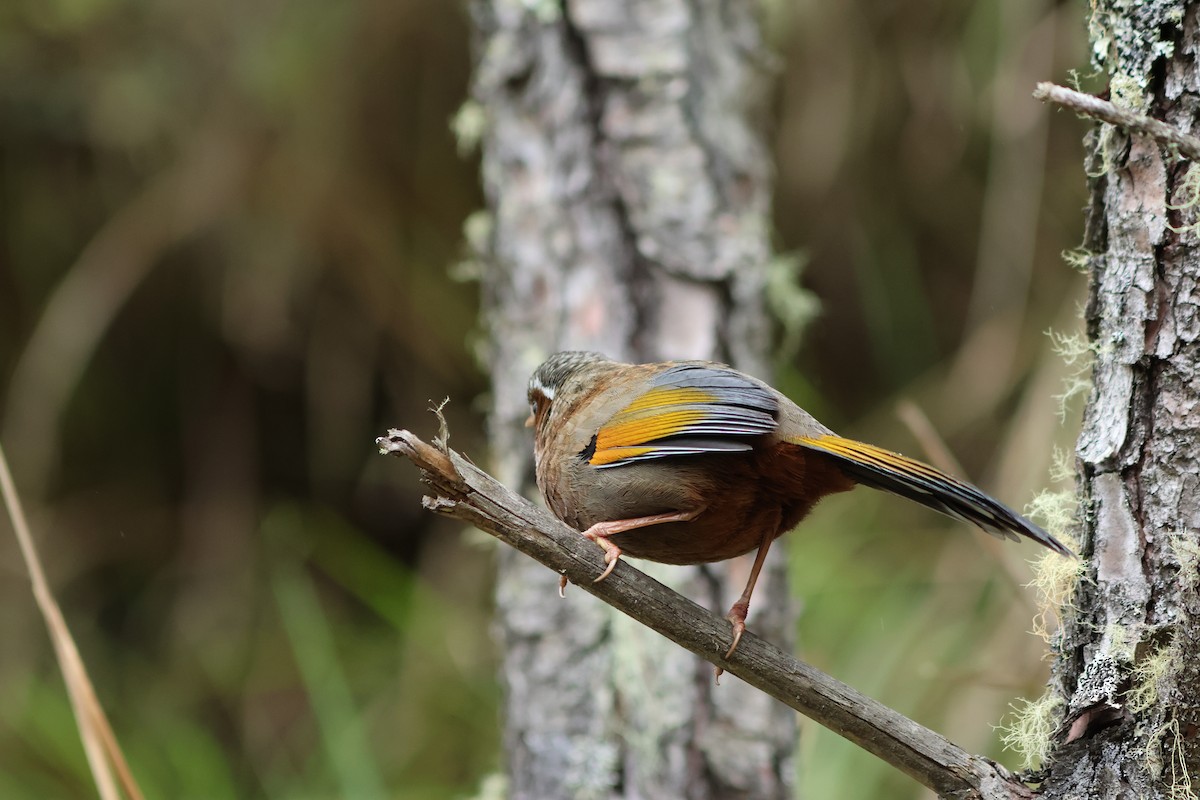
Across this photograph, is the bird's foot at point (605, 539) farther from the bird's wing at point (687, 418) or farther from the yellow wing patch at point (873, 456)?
the yellow wing patch at point (873, 456)

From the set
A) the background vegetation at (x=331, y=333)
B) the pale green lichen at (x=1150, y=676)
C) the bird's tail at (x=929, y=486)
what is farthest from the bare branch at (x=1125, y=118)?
the background vegetation at (x=331, y=333)

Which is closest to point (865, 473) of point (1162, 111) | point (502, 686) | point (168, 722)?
point (1162, 111)

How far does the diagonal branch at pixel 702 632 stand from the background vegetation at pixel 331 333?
8.13 ft

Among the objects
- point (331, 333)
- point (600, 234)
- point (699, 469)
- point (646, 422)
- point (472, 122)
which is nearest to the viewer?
point (699, 469)

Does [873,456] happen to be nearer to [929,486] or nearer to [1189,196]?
[929,486]

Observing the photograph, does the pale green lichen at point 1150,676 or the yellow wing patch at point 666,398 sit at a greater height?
the yellow wing patch at point 666,398

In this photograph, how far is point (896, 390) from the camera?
5.32 meters

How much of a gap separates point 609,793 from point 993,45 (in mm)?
3436

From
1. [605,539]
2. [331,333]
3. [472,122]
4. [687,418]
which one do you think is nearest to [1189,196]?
[687,418]

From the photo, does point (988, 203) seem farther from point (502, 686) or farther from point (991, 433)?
point (502, 686)

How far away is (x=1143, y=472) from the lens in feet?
5.71

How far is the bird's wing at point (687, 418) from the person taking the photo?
218cm

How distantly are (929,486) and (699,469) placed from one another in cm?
49

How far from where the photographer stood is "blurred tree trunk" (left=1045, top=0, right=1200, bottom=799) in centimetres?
166
